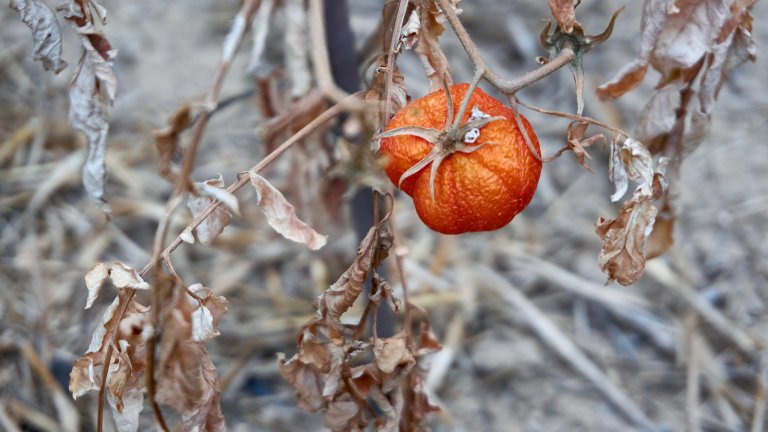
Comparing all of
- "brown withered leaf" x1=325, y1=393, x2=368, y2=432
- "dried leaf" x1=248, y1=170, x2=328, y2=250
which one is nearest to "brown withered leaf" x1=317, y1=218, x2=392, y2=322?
"dried leaf" x1=248, y1=170, x2=328, y2=250

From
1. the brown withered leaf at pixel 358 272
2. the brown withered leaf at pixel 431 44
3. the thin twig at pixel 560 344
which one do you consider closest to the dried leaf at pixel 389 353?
the brown withered leaf at pixel 358 272

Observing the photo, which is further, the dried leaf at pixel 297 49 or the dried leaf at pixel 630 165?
the dried leaf at pixel 297 49

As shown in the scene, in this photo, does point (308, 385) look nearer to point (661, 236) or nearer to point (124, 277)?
point (124, 277)

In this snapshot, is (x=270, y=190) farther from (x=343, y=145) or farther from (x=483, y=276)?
(x=483, y=276)

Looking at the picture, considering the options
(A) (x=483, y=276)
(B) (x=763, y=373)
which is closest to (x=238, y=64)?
(A) (x=483, y=276)

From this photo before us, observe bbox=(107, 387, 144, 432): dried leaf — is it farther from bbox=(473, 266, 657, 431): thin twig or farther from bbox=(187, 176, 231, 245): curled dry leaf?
bbox=(473, 266, 657, 431): thin twig

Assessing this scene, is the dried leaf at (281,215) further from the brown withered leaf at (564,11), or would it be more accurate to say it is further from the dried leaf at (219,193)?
the brown withered leaf at (564,11)
